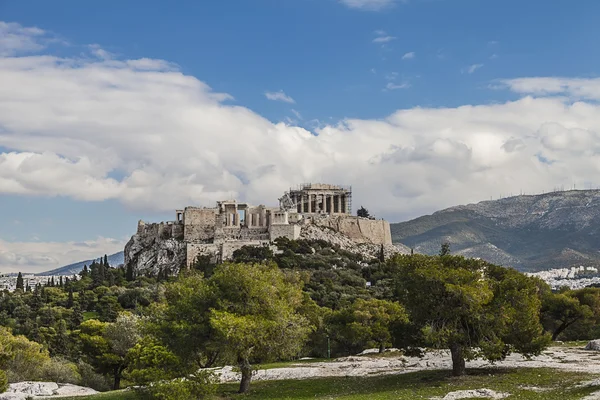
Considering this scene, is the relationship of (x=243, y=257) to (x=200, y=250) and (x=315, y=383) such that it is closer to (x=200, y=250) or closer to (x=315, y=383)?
(x=200, y=250)

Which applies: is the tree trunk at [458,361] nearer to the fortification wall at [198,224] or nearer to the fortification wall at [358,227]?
the fortification wall at [198,224]

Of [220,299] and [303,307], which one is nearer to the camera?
[220,299]

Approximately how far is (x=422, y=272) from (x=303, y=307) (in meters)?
31.5

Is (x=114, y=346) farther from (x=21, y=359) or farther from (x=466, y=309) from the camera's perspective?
(x=466, y=309)

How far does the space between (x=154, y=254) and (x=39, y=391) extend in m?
81.4

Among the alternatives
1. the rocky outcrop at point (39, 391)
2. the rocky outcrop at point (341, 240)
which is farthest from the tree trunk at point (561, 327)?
the rocky outcrop at point (341, 240)

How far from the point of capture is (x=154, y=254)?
127m

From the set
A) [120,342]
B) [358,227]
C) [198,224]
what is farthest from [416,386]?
[358,227]

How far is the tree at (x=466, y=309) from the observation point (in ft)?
125

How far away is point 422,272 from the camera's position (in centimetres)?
3919

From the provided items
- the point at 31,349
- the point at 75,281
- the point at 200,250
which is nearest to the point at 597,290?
the point at 31,349

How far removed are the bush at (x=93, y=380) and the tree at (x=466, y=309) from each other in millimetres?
27649

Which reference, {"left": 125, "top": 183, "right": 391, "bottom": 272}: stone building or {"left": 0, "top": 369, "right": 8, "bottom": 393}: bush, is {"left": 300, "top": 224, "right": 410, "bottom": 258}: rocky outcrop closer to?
{"left": 125, "top": 183, "right": 391, "bottom": 272}: stone building

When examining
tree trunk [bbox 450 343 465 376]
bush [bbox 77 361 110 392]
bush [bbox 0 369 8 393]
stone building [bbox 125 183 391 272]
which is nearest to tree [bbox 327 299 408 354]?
tree trunk [bbox 450 343 465 376]
